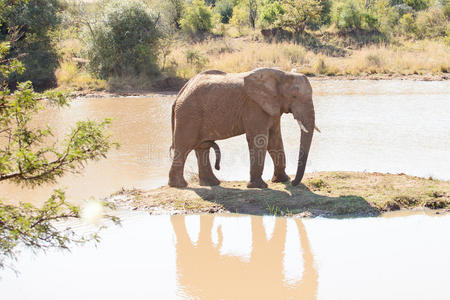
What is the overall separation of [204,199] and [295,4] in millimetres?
26377

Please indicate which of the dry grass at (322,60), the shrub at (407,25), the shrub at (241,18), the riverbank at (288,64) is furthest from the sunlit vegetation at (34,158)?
the shrub at (241,18)

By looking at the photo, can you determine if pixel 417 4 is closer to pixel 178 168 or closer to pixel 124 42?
pixel 124 42

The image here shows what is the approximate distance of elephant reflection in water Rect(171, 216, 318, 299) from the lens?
669cm

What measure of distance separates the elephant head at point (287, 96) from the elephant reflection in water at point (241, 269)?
1.52m

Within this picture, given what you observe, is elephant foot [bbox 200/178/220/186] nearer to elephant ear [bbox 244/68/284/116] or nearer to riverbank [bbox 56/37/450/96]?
elephant ear [bbox 244/68/284/116]

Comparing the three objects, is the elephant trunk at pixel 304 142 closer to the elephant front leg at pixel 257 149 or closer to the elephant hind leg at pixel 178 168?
the elephant front leg at pixel 257 149

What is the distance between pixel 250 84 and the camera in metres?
9.66

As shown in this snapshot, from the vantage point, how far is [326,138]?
50.0 ft

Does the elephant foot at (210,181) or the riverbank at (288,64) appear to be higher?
the riverbank at (288,64)

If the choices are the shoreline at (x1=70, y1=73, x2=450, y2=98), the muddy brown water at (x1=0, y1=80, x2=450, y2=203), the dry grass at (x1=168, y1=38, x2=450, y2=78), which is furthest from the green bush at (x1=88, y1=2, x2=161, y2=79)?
the muddy brown water at (x1=0, y1=80, x2=450, y2=203)

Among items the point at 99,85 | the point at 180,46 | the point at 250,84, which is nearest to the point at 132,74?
→ the point at 99,85

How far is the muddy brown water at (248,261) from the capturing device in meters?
6.76

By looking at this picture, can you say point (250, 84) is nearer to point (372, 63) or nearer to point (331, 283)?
point (331, 283)

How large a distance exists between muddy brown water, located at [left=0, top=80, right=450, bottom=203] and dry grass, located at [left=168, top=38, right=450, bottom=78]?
2.87 metres
